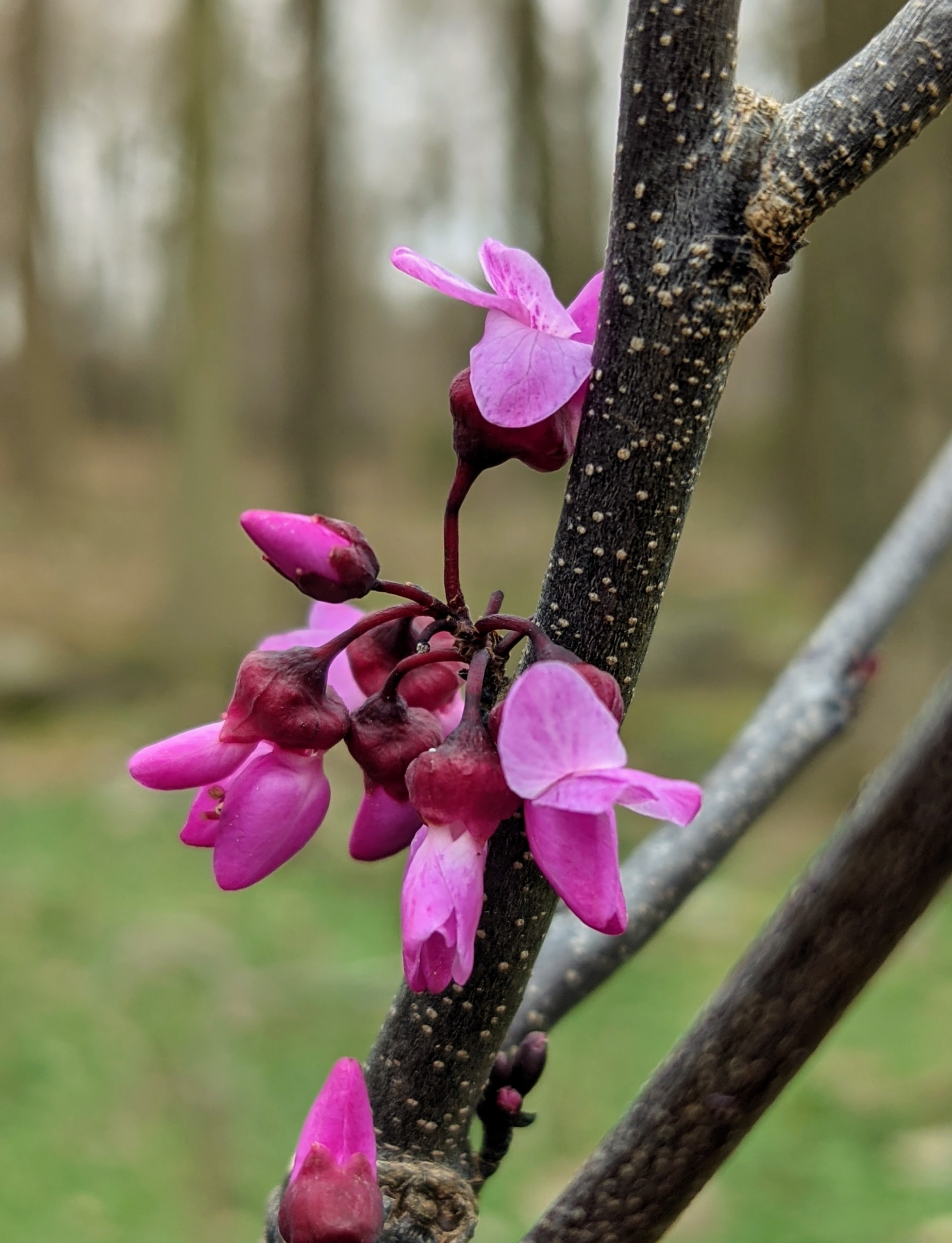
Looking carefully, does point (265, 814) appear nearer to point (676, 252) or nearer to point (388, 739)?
point (388, 739)

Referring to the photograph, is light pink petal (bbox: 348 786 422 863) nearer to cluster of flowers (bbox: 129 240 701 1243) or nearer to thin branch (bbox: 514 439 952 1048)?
cluster of flowers (bbox: 129 240 701 1243)

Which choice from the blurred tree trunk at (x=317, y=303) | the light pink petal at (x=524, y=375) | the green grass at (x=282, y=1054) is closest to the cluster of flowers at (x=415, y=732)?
the light pink petal at (x=524, y=375)

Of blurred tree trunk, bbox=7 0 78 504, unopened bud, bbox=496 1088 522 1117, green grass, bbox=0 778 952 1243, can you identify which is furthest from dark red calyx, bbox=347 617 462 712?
blurred tree trunk, bbox=7 0 78 504

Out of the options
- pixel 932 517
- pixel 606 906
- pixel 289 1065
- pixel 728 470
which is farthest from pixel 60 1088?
pixel 728 470

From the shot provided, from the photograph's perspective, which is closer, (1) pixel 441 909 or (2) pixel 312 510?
(1) pixel 441 909

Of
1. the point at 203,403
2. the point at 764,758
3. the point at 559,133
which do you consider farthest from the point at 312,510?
the point at 764,758
